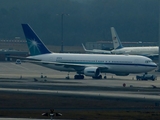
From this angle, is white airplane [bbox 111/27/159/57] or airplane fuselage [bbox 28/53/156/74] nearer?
airplane fuselage [bbox 28/53/156/74]

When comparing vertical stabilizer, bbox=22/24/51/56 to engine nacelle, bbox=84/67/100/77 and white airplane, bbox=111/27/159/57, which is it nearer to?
engine nacelle, bbox=84/67/100/77

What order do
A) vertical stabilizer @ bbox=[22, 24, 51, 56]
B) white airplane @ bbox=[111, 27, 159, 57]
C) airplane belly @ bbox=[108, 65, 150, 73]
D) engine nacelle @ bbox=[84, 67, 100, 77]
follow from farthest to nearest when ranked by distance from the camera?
1. white airplane @ bbox=[111, 27, 159, 57]
2. vertical stabilizer @ bbox=[22, 24, 51, 56]
3. airplane belly @ bbox=[108, 65, 150, 73]
4. engine nacelle @ bbox=[84, 67, 100, 77]

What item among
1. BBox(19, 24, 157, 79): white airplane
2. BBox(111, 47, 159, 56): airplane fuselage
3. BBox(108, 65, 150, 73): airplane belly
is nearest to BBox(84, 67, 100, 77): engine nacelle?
BBox(19, 24, 157, 79): white airplane

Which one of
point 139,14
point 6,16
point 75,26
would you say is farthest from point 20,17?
point 139,14

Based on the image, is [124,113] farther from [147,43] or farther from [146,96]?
[147,43]

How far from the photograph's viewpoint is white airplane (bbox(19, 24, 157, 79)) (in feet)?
260

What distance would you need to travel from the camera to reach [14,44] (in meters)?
169

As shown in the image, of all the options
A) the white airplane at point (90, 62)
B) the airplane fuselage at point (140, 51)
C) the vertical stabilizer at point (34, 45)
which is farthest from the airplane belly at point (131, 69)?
the airplane fuselage at point (140, 51)

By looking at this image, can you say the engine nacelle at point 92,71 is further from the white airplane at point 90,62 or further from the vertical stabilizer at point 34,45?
the vertical stabilizer at point 34,45

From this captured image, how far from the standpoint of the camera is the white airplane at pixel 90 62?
79188 mm

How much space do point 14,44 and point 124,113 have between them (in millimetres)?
126539

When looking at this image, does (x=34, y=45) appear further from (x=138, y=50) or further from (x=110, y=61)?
(x=138, y=50)

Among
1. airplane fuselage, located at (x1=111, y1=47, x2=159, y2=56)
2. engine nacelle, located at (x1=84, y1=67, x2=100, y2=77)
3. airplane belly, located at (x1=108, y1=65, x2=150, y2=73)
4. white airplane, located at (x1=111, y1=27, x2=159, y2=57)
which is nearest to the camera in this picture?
engine nacelle, located at (x1=84, y1=67, x2=100, y2=77)

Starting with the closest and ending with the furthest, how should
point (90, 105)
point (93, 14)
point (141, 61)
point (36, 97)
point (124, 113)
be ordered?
point (124, 113)
point (90, 105)
point (36, 97)
point (141, 61)
point (93, 14)
